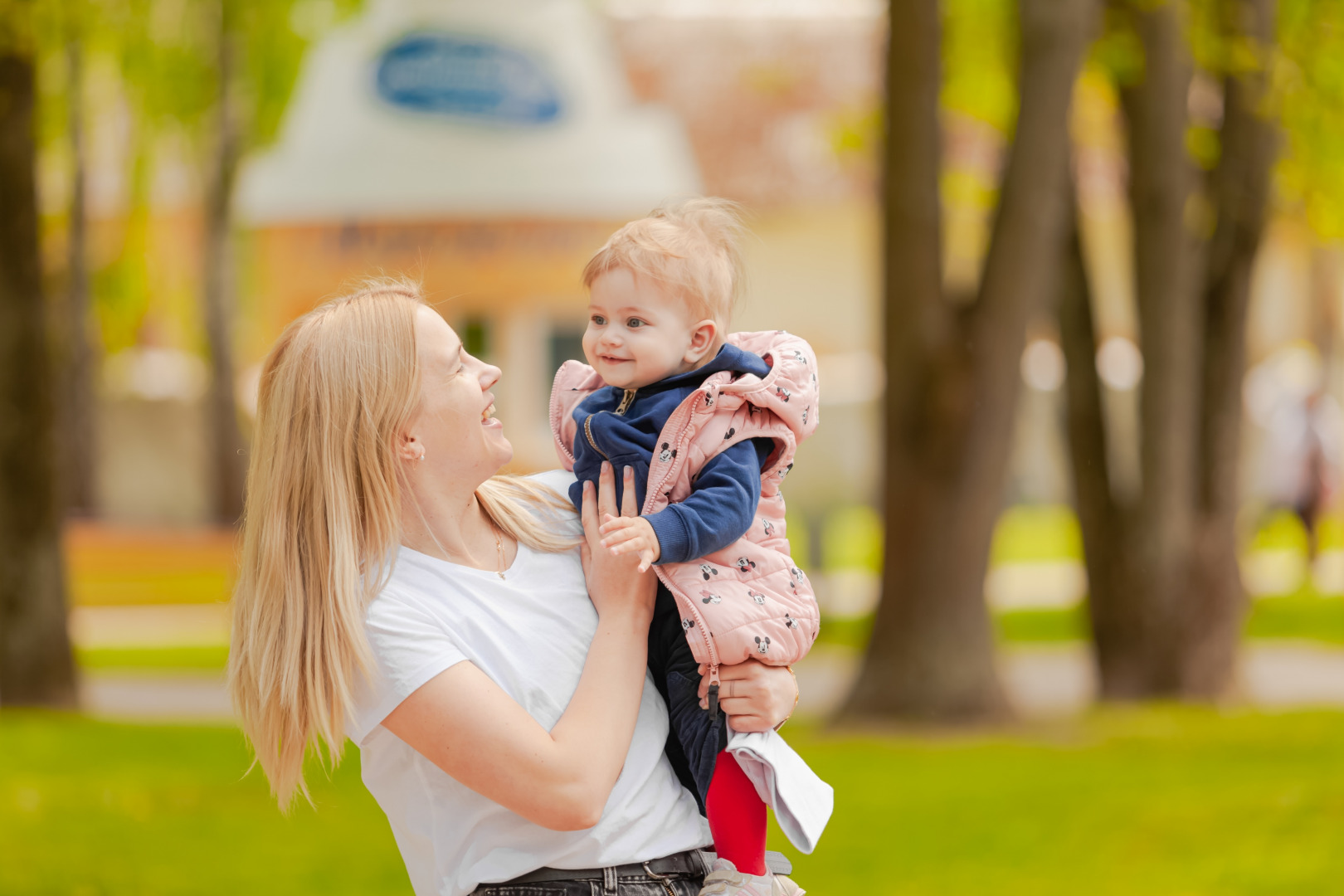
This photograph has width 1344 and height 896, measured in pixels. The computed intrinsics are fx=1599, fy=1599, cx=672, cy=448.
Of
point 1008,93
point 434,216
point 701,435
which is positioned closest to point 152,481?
point 434,216

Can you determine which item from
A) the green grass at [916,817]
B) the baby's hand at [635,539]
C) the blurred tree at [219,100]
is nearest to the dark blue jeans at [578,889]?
the baby's hand at [635,539]

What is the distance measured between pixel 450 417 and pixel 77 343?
21992 millimetres

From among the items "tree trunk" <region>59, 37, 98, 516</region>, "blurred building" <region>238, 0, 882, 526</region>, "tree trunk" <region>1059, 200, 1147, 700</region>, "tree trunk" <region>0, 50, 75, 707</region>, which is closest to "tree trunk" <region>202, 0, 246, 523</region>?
"tree trunk" <region>59, 37, 98, 516</region>

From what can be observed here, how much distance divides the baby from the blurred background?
23 centimetres

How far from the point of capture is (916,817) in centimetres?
723

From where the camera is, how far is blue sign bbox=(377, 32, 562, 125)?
13062mm

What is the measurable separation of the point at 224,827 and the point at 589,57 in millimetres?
8359

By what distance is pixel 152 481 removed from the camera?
87.2 feet

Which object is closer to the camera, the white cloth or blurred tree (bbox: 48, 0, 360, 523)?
the white cloth

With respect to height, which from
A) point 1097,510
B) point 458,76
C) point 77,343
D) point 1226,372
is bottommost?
point 1097,510

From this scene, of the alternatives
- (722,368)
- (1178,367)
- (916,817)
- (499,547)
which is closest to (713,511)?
(722,368)

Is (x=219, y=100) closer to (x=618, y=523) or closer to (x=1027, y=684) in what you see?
(x=1027, y=684)

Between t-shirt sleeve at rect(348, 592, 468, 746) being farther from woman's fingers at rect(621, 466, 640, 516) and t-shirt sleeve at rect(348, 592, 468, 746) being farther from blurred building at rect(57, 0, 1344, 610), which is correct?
blurred building at rect(57, 0, 1344, 610)

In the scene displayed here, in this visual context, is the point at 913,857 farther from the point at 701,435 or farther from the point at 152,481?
the point at 152,481
